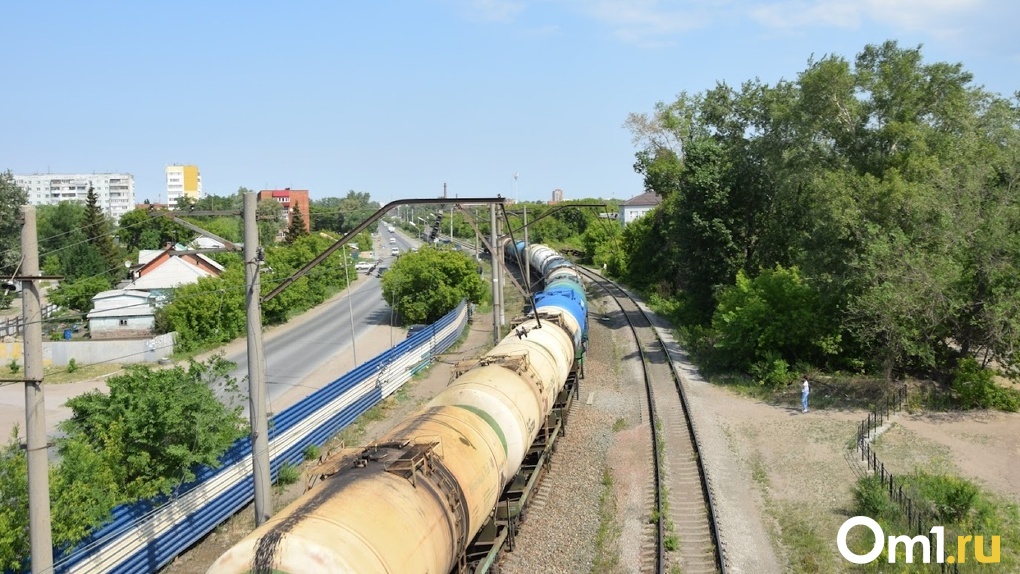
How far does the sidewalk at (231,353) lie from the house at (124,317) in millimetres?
5957

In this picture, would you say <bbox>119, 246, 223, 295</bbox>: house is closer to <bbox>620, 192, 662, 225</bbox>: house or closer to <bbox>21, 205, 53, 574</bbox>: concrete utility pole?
<bbox>21, 205, 53, 574</bbox>: concrete utility pole

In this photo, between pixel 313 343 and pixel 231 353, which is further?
pixel 313 343

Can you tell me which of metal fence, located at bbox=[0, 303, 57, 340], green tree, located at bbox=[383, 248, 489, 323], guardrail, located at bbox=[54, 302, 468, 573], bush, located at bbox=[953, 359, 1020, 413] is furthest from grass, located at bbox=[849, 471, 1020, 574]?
green tree, located at bbox=[383, 248, 489, 323]

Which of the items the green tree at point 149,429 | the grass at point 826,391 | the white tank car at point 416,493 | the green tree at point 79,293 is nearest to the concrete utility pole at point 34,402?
the white tank car at point 416,493

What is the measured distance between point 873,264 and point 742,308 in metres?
7.25

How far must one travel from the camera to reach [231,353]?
3959cm

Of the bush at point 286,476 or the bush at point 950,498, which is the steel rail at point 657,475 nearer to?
the bush at point 950,498

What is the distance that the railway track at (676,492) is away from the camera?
1530 centimetres

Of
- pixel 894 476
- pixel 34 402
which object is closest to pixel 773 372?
pixel 894 476

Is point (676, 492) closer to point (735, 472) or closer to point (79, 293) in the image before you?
point (735, 472)

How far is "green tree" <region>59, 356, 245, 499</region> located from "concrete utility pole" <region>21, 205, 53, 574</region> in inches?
200

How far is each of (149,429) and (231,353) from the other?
84.5ft

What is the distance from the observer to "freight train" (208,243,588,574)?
797 cm

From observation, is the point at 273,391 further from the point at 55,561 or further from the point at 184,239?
the point at 184,239
